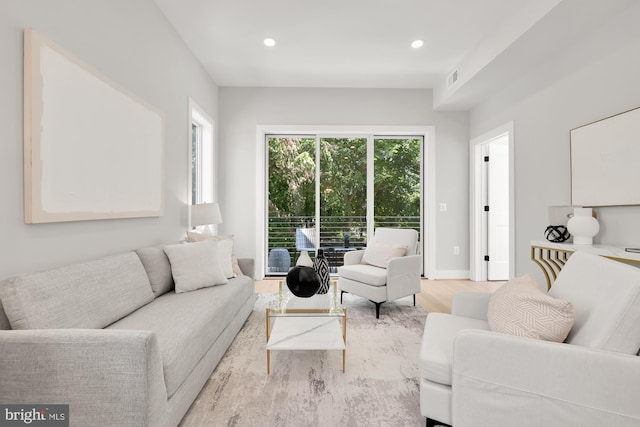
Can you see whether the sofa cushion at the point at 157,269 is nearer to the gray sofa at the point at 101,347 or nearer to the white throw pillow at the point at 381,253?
the gray sofa at the point at 101,347

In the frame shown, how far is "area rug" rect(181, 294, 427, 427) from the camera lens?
163 cm

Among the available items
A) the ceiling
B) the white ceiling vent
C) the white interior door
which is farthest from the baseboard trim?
the white ceiling vent

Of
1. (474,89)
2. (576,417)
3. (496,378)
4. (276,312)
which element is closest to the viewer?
(576,417)

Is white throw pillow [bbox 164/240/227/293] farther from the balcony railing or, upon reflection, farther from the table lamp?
the balcony railing

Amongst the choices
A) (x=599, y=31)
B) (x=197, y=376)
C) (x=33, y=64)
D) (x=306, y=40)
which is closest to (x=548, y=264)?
(x=599, y=31)

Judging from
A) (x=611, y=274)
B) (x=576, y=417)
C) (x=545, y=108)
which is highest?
(x=545, y=108)

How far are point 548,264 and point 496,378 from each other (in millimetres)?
2123

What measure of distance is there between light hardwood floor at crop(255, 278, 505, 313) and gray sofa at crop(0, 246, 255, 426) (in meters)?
2.30

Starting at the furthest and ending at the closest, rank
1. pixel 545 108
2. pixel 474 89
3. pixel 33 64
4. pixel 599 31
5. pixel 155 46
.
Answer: pixel 474 89 → pixel 545 108 → pixel 155 46 → pixel 599 31 → pixel 33 64

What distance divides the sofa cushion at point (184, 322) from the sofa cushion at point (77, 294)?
105mm

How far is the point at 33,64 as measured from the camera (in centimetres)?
158

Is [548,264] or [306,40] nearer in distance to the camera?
[548,264]

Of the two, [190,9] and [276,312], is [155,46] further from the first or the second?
[276,312]

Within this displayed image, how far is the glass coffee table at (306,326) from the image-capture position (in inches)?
78.2
